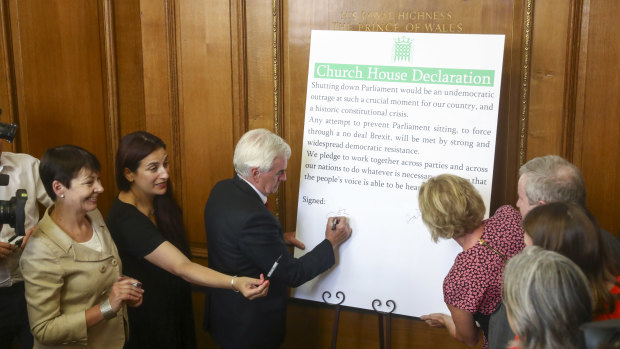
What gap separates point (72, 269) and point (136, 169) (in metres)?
0.56

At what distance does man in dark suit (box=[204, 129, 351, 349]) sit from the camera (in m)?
2.20

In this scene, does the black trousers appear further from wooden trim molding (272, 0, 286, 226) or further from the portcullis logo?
the portcullis logo

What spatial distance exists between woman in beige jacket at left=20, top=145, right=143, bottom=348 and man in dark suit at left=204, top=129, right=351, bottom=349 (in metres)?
0.40

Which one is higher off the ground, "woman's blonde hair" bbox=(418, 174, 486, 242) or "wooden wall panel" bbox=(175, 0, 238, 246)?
"wooden wall panel" bbox=(175, 0, 238, 246)

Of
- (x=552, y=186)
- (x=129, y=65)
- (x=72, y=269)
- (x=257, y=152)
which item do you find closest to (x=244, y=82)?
(x=129, y=65)

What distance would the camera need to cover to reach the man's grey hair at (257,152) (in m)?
2.26

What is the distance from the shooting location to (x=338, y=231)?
2.50m

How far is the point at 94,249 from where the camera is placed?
2.08 m

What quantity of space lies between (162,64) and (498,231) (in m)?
2.06

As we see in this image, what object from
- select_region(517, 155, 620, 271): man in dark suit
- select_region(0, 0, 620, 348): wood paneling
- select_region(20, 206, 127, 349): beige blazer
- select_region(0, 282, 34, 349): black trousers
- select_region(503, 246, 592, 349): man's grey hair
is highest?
select_region(0, 0, 620, 348): wood paneling

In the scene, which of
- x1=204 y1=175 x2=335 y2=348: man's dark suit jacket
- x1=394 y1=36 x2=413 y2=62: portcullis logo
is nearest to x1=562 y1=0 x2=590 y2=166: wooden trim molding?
x1=394 y1=36 x2=413 y2=62: portcullis logo

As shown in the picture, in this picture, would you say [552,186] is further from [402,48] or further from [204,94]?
[204,94]

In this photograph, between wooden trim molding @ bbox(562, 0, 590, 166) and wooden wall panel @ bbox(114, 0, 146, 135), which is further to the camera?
wooden wall panel @ bbox(114, 0, 146, 135)

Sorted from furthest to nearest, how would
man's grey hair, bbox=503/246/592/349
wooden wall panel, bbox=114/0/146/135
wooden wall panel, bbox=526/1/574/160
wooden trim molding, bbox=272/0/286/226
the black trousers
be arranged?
wooden wall panel, bbox=114/0/146/135 → wooden trim molding, bbox=272/0/286/226 → wooden wall panel, bbox=526/1/574/160 → the black trousers → man's grey hair, bbox=503/246/592/349
